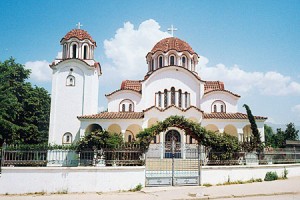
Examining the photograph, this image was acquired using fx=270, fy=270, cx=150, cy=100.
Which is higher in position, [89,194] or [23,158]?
[23,158]

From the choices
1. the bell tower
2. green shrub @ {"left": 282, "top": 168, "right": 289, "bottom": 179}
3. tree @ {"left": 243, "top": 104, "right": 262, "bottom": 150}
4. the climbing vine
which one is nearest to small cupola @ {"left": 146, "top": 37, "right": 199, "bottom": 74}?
the bell tower

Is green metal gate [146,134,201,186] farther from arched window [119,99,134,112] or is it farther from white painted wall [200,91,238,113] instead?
white painted wall [200,91,238,113]

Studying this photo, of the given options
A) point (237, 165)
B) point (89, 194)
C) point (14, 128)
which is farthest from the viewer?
point (14, 128)

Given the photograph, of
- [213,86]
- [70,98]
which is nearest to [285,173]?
[213,86]

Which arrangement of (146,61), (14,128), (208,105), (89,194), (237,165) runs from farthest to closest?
(146,61) < (208,105) < (14,128) < (237,165) < (89,194)

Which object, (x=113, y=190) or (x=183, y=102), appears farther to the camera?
(x=183, y=102)

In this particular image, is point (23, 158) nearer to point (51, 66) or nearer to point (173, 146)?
point (173, 146)

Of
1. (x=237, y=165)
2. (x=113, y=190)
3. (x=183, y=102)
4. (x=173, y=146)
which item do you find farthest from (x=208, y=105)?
(x=113, y=190)

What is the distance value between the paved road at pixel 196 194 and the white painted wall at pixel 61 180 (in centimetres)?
42

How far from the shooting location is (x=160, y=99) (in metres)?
24.9

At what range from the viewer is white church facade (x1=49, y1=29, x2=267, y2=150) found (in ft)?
73.4

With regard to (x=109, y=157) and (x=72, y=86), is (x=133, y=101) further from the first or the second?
(x=109, y=157)

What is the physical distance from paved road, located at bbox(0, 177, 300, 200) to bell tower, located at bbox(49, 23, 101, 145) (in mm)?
13155

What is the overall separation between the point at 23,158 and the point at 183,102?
16.0m
